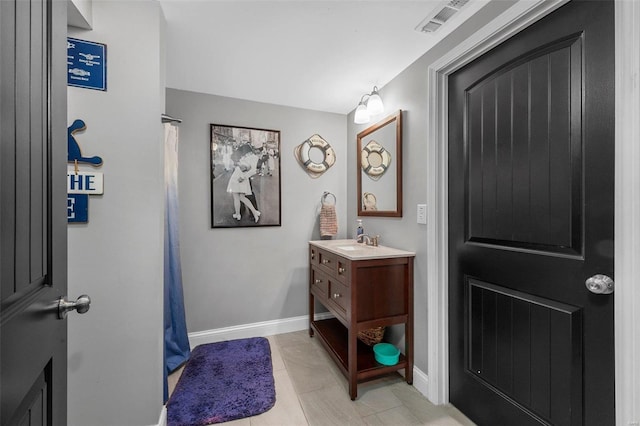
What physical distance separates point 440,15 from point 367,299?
170 cm

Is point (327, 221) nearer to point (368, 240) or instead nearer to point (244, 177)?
point (368, 240)

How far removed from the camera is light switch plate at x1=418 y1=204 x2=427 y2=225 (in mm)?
1762

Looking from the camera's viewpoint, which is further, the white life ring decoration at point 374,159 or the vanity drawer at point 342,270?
the white life ring decoration at point 374,159

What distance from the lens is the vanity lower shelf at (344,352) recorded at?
5.97 feet

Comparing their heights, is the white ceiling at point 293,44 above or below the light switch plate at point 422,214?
above

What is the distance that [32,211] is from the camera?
0.58 meters

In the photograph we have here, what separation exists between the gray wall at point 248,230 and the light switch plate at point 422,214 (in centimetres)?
117

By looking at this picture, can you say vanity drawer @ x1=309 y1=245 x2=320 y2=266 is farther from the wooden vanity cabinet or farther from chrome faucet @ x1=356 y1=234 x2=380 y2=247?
chrome faucet @ x1=356 y1=234 x2=380 y2=247

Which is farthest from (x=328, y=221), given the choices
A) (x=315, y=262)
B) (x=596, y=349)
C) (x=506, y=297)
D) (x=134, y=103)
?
(x=596, y=349)

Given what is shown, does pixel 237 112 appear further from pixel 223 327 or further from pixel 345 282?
pixel 223 327

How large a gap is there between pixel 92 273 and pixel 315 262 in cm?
158
